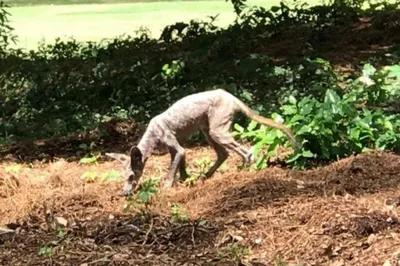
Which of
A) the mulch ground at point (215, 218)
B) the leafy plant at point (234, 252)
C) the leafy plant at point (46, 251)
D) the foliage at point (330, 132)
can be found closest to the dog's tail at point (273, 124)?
the foliage at point (330, 132)

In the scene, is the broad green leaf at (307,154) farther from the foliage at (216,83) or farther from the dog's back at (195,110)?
the dog's back at (195,110)

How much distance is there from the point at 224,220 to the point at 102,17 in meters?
14.2

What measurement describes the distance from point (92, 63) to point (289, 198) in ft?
22.6

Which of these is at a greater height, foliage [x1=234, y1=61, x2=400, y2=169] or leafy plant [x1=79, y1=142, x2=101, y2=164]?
foliage [x1=234, y1=61, x2=400, y2=169]

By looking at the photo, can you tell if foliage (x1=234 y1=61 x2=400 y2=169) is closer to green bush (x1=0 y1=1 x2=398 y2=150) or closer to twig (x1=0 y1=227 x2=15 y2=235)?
green bush (x1=0 y1=1 x2=398 y2=150)

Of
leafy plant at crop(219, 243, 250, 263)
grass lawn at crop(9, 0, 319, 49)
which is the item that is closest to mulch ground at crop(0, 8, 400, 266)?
leafy plant at crop(219, 243, 250, 263)

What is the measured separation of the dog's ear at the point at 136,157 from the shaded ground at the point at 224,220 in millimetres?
261

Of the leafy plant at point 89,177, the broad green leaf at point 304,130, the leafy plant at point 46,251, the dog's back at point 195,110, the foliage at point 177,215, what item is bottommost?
the leafy plant at point 89,177

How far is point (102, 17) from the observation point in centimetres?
1933

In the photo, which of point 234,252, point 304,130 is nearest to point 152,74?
point 304,130

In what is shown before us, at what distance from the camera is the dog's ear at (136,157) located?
6.82 meters

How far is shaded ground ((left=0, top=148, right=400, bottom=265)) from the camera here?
500 cm

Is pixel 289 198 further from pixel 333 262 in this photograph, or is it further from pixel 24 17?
pixel 24 17

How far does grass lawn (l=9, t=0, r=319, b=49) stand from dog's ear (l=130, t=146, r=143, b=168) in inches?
354
